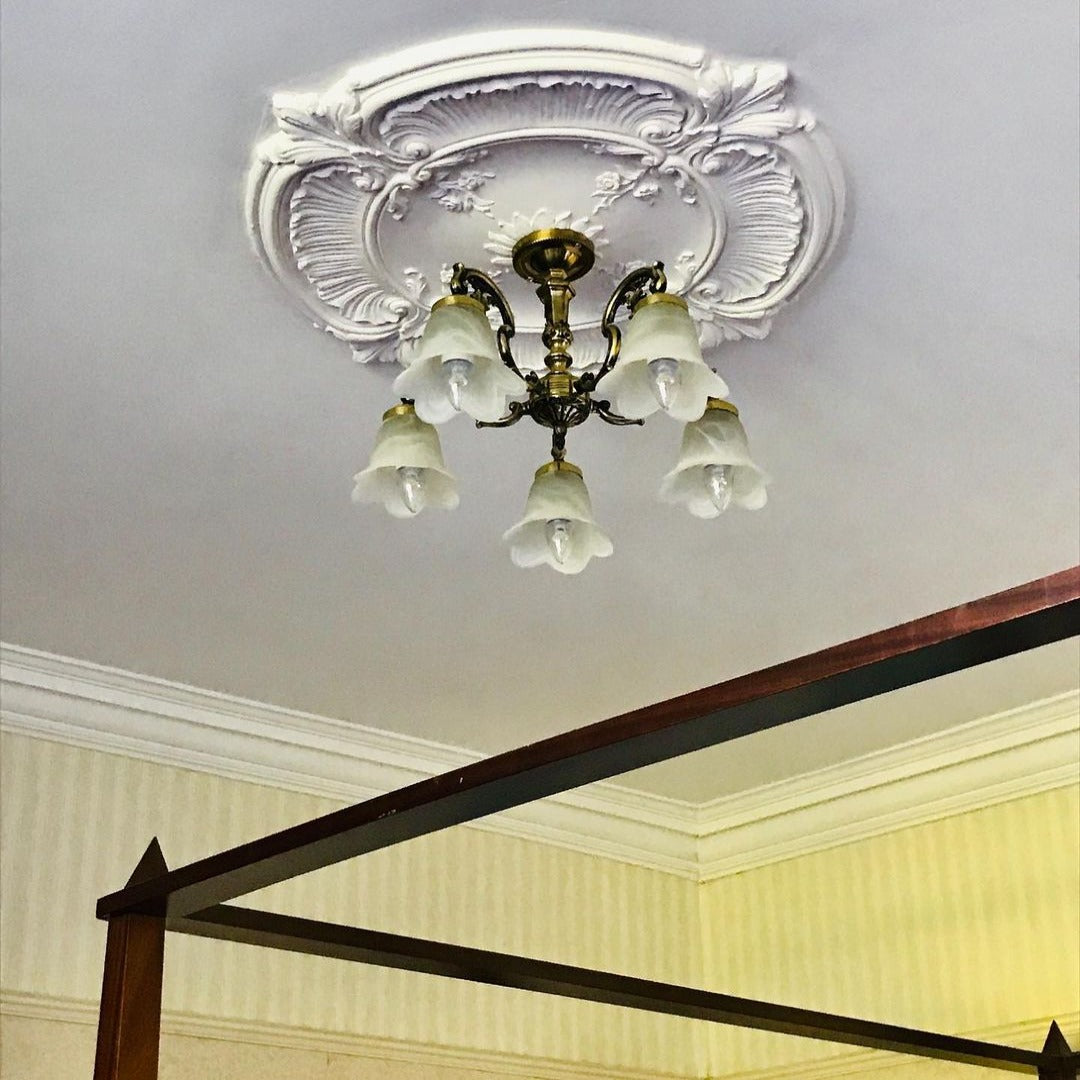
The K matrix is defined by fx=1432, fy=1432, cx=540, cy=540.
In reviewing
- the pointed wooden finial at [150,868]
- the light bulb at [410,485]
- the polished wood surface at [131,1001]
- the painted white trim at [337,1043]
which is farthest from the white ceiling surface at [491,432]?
the polished wood surface at [131,1001]

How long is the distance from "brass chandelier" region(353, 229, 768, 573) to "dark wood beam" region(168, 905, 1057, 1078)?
0.59 meters

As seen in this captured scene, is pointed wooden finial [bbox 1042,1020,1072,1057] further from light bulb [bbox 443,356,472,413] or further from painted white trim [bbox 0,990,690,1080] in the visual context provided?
light bulb [bbox 443,356,472,413]

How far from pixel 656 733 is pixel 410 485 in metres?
0.84

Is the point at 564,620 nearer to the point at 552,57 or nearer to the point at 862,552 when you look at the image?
the point at 862,552

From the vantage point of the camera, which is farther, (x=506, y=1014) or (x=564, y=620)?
(x=506, y=1014)

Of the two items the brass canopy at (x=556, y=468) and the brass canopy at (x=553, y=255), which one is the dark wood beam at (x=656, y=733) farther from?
the brass canopy at (x=553, y=255)

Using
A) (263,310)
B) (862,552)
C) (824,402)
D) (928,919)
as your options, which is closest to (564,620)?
(862,552)

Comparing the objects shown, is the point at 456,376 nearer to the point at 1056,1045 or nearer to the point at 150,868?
the point at 150,868

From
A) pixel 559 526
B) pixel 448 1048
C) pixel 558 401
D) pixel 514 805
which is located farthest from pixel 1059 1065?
pixel 514 805

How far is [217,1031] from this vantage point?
3.73 metres

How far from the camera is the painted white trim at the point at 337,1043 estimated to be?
3514 millimetres

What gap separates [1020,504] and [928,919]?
175cm

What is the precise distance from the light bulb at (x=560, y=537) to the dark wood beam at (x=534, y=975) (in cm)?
58

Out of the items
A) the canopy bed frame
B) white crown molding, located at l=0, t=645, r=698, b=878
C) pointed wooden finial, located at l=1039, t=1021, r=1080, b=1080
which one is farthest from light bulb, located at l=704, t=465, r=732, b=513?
white crown molding, located at l=0, t=645, r=698, b=878
